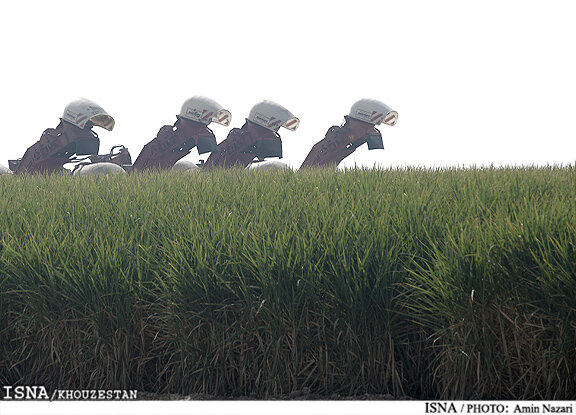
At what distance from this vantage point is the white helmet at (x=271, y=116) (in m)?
11.6

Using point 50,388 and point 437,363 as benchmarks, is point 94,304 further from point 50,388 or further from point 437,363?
point 437,363

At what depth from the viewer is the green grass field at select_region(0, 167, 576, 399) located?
130 inches

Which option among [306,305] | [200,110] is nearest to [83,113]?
[200,110]

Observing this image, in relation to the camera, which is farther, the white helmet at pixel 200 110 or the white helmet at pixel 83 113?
the white helmet at pixel 200 110

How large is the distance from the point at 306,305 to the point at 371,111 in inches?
324

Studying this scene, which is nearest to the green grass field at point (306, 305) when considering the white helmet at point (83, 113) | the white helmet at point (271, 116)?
the white helmet at point (83, 113)

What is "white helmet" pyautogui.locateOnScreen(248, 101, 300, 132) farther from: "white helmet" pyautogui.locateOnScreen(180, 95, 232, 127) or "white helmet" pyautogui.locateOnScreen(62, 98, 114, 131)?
"white helmet" pyautogui.locateOnScreen(62, 98, 114, 131)

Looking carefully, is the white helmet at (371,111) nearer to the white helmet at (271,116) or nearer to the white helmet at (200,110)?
the white helmet at (271,116)

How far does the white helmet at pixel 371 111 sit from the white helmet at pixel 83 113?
4.57 metres

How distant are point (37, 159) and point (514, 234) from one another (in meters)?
A: 9.82

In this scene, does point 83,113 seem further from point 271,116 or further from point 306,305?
point 306,305

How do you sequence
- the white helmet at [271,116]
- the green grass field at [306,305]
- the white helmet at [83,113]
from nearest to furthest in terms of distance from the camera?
the green grass field at [306,305]
the white helmet at [83,113]
the white helmet at [271,116]

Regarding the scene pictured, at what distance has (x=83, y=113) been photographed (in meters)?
11.1

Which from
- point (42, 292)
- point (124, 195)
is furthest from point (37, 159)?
point (42, 292)
